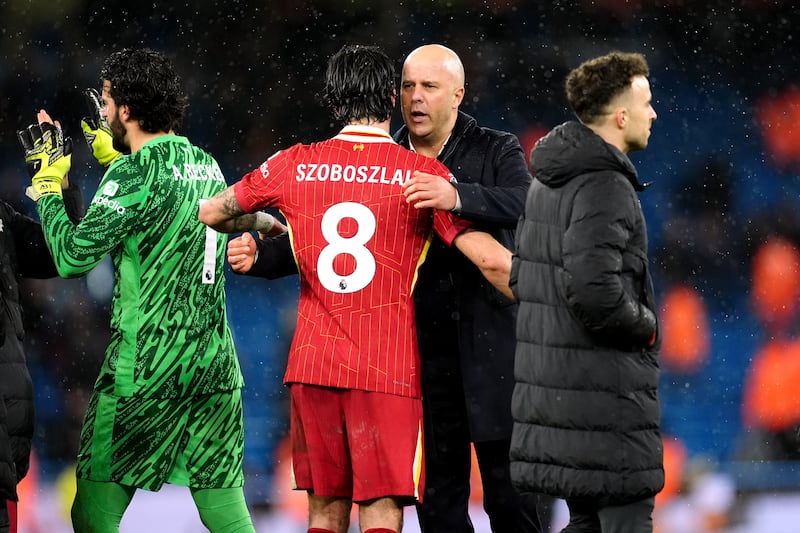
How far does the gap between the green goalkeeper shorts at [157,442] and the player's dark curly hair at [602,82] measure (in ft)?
4.25

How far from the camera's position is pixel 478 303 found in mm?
3553

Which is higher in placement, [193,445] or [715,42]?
[715,42]

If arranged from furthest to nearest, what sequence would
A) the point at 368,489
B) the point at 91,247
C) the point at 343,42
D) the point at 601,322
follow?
the point at 343,42
the point at 91,247
the point at 368,489
the point at 601,322

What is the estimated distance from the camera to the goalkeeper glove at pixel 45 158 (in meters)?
3.43

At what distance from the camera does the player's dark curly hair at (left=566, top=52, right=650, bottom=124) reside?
293 cm

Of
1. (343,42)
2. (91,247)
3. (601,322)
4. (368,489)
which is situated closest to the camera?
(601,322)

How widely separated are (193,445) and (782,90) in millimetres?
3667

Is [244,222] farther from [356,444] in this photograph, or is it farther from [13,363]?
[13,363]

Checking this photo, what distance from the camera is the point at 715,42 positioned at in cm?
596

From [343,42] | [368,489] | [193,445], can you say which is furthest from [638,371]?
[343,42]

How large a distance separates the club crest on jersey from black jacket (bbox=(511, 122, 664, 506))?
3.71 feet

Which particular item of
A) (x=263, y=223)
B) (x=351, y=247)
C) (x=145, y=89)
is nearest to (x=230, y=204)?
(x=263, y=223)

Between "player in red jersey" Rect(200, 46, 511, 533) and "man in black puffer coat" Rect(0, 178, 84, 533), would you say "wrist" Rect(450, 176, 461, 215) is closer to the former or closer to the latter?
"player in red jersey" Rect(200, 46, 511, 533)

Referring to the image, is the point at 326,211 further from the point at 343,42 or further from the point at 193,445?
the point at 343,42
